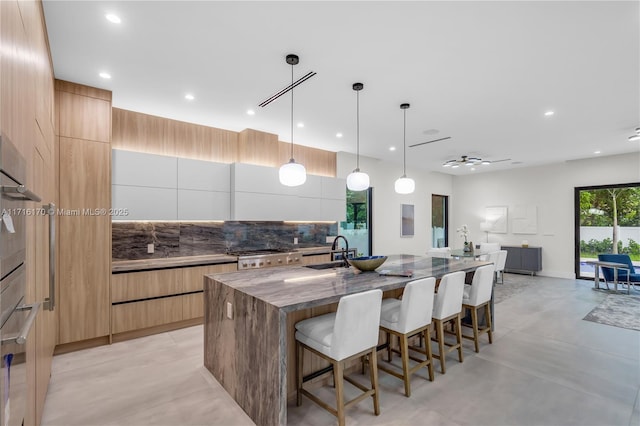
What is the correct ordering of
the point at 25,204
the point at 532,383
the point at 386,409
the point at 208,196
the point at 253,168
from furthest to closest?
1. the point at 253,168
2. the point at 208,196
3. the point at 532,383
4. the point at 386,409
5. the point at 25,204

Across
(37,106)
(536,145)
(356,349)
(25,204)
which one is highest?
(536,145)

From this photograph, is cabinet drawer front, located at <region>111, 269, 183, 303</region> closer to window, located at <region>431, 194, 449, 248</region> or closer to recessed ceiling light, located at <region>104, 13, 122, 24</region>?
recessed ceiling light, located at <region>104, 13, 122, 24</region>

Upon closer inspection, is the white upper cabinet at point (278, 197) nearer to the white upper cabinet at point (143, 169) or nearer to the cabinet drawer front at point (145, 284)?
the white upper cabinet at point (143, 169)

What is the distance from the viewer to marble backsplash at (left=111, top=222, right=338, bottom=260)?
407cm

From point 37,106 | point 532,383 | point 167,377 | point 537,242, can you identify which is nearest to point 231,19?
point 37,106

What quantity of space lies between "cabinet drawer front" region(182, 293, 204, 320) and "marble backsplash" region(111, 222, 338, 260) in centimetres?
75

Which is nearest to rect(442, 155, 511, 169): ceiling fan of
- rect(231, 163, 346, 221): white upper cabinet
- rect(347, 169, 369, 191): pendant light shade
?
rect(231, 163, 346, 221): white upper cabinet

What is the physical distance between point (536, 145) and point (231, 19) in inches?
234

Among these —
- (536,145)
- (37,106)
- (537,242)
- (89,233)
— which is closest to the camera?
(37,106)

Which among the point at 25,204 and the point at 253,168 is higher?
the point at 253,168

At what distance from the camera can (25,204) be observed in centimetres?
154

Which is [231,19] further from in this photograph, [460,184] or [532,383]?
[460,184]

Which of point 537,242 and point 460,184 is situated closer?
point 537,242

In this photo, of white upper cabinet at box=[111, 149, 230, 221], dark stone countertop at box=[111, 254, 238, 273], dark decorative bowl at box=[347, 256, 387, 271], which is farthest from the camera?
white upper cabinet at box=[111, 149, 230, 221]
